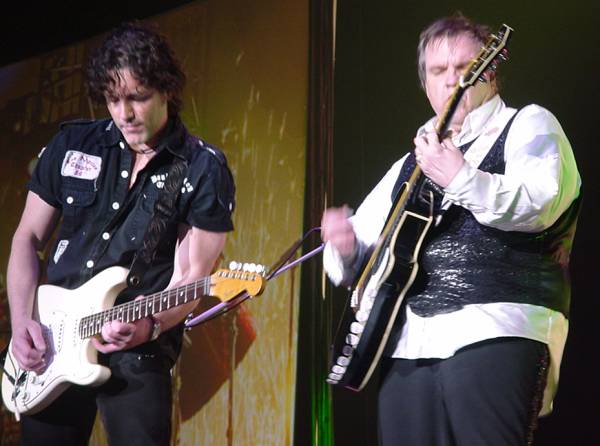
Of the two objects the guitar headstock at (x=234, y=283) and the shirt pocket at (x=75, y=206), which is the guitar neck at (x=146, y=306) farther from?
the shirt pocket at (x=75, y=206)

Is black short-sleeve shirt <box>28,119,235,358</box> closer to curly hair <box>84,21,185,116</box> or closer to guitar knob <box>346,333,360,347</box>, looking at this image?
curly hair <box>84,21,185,116</box>

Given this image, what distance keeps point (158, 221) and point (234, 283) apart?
0.94ft

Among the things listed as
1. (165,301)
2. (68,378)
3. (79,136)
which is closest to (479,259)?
(165,301)

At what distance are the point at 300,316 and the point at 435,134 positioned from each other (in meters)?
1.56

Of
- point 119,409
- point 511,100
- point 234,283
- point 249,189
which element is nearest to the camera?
point 119,409

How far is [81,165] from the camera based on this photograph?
2.35 meters

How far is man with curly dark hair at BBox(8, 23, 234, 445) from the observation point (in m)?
2.02

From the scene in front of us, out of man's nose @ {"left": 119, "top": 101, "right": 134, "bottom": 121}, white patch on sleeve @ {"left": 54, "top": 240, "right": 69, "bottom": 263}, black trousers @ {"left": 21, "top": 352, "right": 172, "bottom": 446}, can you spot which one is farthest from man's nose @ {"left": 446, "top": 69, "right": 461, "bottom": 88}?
white patch on sleeve @ {"left": 54, "top": 240, "right": 69, "bottom": 263}

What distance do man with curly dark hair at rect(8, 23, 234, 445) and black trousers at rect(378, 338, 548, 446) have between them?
0.70m

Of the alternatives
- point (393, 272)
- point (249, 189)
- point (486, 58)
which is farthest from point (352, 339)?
point (249, 189)

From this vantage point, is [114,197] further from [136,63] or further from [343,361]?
[343,361]

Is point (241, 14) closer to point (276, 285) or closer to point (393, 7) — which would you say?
point (393, 7)

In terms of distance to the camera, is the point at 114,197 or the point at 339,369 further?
the point at 114,197

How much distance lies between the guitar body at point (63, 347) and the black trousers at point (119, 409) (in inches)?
1.4
